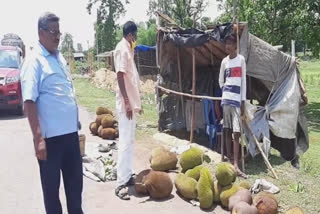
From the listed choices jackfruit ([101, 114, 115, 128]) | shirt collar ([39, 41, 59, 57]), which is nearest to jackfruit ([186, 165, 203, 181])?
shirt collar ([39, 41, 59, 57])

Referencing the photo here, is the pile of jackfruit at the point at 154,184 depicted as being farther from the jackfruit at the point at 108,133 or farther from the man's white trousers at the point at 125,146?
the jackfruit at the point at 108,133

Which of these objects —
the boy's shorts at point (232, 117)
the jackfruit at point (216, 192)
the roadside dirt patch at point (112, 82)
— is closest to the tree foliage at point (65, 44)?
the roadside dirt patch at point (112, 82)

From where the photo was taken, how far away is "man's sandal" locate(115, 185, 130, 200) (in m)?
5.10

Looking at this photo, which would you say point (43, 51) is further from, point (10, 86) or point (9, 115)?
point (9, 115)

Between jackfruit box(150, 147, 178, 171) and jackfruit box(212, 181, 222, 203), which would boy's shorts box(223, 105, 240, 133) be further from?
jackfruit box(212, 181, 222, 203)

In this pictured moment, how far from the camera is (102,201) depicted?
16.6 ft

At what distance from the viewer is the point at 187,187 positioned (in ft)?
16.7

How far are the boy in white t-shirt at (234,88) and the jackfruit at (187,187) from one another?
43.1 inches

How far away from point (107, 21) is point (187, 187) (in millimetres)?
43970

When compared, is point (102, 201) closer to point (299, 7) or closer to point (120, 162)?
point (120, 162)

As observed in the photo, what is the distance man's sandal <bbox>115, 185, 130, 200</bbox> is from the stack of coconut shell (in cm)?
340

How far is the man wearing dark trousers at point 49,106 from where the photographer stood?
11.0 feet

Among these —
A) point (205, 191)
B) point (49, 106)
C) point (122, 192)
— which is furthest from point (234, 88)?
point (49, 106)

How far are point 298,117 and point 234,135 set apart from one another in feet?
6.02
